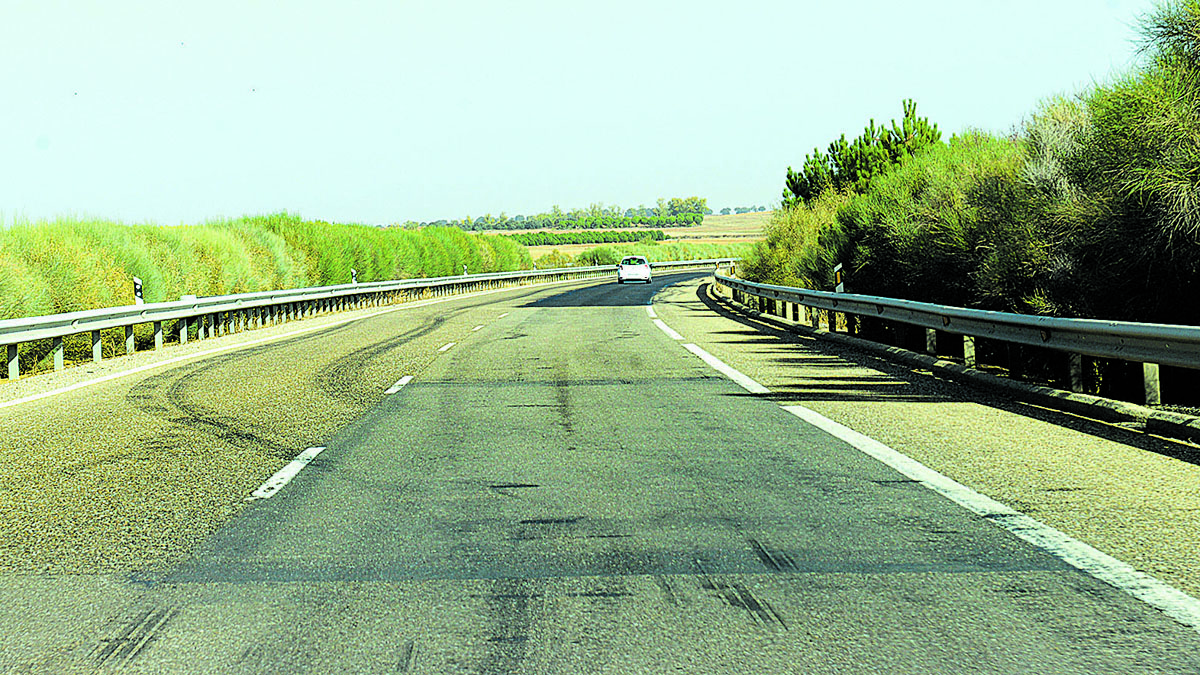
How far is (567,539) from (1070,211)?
347 inches

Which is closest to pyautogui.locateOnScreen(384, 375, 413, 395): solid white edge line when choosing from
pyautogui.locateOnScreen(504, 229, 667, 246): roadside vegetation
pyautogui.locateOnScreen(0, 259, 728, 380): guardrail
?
pyautogui.locateOnScreen(0, 259, 728, 380): guardrail

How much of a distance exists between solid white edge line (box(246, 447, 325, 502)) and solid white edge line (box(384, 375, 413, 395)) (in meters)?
3.99

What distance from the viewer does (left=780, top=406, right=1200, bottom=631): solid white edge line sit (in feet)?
15.6

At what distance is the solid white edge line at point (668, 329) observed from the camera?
20.7m

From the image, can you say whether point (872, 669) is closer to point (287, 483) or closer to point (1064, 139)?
point (287, 483)

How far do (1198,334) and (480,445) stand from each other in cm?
572

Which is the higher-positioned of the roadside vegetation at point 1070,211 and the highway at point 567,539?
the roadside vegetation at point 1070,211

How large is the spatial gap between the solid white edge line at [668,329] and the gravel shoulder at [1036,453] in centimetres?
572

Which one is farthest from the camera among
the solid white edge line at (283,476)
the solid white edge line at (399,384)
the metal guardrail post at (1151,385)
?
the solid white edge line at (399,384)

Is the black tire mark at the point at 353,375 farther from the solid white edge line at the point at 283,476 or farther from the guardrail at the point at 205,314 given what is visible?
the guardrail at the point at 205,314

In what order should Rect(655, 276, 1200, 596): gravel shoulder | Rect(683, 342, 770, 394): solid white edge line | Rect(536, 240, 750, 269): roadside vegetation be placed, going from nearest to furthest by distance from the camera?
Rect(655, 276, 1200, 596): gravel shoulder
Rect(683, 342, 770, 394): solid white edge line
Rect(536, 240, 750, 269): roadside vegetation

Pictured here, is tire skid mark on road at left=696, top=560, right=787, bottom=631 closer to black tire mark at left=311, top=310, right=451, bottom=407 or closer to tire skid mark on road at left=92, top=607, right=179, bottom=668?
tire skid mark on road at left=92, top=607, right=179, bottom=668

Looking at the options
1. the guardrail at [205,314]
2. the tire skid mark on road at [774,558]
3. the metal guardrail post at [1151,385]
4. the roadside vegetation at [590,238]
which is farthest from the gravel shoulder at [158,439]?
the roadside vegetation at [590,238]

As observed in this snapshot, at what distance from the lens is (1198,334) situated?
27.8ft
